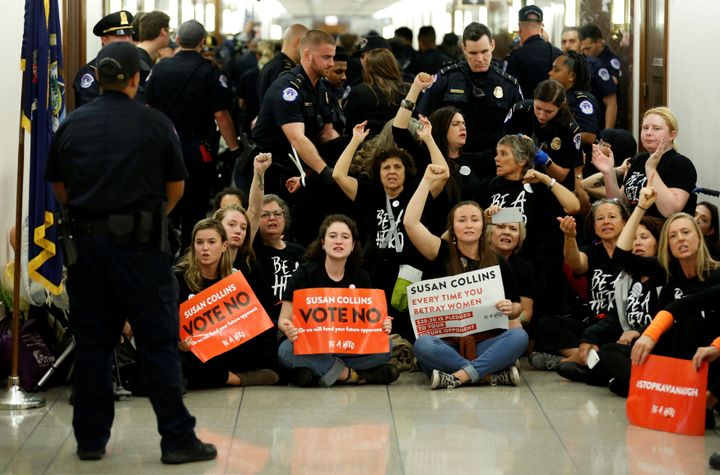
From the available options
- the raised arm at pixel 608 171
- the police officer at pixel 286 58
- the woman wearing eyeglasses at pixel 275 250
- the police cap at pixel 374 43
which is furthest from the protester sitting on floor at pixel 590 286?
the police cap at pixel 374 43

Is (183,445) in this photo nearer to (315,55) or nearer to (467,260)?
(467,260)

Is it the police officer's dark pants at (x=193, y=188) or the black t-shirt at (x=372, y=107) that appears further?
the police officer's dark pants at (x=193, y=188)

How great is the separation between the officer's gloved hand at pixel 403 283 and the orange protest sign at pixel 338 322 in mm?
379

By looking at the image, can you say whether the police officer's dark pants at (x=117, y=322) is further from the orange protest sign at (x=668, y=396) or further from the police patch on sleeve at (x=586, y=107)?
the police patch on sleeve at (x=586, y=107)

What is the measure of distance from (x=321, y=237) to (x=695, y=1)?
3.76 metres

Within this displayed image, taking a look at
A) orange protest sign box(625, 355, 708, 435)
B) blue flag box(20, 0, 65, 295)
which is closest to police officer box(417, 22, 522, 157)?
orange protest sign box(625, 355, 708, 435)

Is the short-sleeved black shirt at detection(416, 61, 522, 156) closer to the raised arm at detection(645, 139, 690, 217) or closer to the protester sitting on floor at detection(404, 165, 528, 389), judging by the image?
the protester sitting on floor at detection(404, 165, 528, 389)

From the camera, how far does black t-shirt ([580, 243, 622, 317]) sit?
7.70 meters

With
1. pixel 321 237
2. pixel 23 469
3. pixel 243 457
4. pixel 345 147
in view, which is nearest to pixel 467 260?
pixel 321 237

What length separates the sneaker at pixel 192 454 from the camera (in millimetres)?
5598

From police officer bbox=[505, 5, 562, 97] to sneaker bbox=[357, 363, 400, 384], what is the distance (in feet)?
12.2

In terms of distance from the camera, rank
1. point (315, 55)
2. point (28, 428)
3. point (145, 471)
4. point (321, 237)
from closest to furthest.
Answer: point (145, 471)
point (28, 428)
point (321, 237)
point (315, 55)

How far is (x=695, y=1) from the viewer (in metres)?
9.48

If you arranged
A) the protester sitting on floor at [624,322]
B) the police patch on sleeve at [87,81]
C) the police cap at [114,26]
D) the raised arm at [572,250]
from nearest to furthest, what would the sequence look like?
the protester sitting on floor at [624,322]
the raised arm at [572,250]
the police patch on sleeve at [87,81]
the police cap at [114,26]
